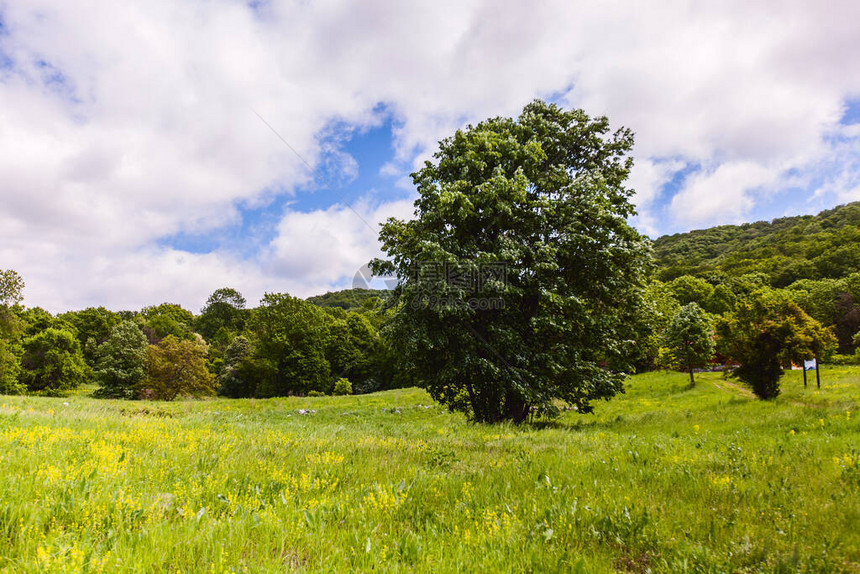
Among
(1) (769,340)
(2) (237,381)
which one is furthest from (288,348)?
(1) (769,340)

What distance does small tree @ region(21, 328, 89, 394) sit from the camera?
50.7 m

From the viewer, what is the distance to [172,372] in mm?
42844

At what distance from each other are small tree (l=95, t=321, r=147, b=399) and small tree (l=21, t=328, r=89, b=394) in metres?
4.23

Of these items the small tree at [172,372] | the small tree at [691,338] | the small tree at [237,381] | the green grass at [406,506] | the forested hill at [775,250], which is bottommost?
the small tree at [237,381]

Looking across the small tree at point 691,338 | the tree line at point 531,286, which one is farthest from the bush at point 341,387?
the small tree at point 691,338

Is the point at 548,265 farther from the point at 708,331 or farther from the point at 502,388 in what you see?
the point at 708,331

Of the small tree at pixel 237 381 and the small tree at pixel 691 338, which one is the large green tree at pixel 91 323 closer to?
the small tree at pixel 237 381

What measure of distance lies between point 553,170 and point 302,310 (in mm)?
51110

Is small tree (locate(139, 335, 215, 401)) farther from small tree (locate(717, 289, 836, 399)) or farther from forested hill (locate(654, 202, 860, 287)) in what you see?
forested hill (locate(654, 202, 860, 287))

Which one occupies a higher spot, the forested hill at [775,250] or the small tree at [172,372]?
the forested hill at [775,250]

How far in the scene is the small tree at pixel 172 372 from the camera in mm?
42531

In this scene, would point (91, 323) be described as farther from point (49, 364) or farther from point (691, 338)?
point (691, 338)

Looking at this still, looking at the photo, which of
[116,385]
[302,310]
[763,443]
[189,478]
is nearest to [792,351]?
[763,443]

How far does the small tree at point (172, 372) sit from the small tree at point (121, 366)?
7642 millimetres
